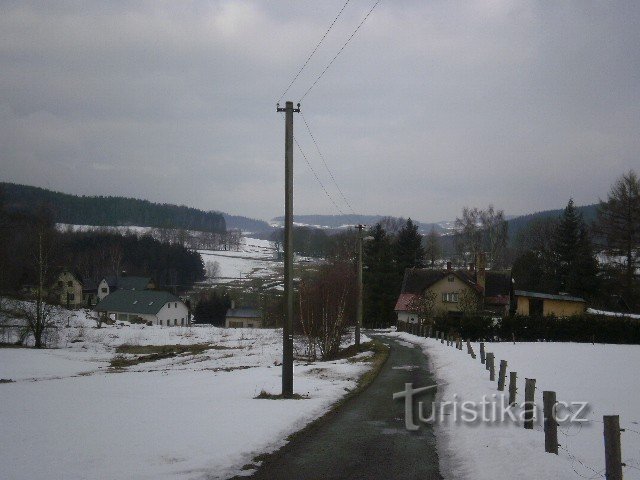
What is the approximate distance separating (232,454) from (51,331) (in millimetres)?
45491

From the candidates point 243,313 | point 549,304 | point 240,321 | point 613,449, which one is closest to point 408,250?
point 549,304

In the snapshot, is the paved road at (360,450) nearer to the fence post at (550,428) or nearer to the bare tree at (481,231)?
the fence post at (550,428)

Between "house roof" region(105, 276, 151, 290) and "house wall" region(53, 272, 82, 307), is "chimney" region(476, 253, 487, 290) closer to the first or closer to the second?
"house roof" region(105, 276, 151, 290)

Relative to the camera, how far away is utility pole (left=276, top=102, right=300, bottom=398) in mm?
14266

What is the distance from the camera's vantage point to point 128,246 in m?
133

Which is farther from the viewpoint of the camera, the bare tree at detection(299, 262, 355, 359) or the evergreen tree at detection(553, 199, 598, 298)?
the evergreen tree at detection(553, 199, 598, 298)

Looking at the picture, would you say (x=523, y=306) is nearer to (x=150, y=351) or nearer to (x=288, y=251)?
(x=150, y=351)

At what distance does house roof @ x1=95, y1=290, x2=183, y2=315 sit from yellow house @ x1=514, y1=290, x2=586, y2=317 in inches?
2110

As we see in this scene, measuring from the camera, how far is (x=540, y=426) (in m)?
10.9

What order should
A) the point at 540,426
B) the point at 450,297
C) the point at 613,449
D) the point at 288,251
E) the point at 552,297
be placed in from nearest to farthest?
the point at 613,449, the point at 540,426, the point at 288,251, the point at 552,297, the point at 450,297

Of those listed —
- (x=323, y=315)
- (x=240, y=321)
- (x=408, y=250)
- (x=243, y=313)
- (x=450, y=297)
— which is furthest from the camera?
(x=243, y=313)

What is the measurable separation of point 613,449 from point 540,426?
4.12 m

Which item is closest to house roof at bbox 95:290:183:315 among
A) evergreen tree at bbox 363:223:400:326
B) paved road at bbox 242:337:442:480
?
evergreen tree at bbox 363:223:400:326

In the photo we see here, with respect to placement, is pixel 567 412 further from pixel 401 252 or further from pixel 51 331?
pixel 401 252
